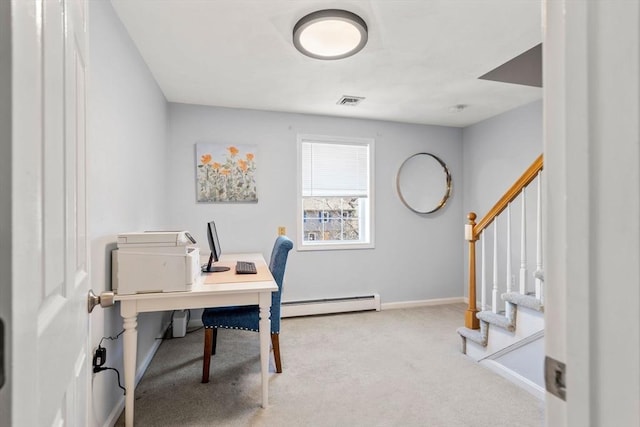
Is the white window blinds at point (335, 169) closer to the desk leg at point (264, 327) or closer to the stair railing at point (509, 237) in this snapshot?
the stair railing at point (509, 237)

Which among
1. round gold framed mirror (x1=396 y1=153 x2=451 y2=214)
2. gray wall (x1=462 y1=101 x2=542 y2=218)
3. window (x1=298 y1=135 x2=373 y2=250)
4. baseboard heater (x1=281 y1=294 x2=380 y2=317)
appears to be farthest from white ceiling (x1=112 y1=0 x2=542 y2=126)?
baseboard heater (x1=281 y1=294 x2=380 y2=317)

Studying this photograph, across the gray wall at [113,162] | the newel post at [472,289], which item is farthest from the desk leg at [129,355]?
the newel post at [472,289]

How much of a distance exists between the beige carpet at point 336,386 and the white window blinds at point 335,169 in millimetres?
1637

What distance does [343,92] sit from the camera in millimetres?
3111

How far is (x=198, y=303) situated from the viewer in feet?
6.23

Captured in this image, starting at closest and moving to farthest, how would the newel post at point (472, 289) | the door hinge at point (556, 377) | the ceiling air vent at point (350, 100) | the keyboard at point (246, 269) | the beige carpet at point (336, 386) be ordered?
the door hinge at point (556, 377), the beige carpet at point (336, 386), the keyboard at point (246, 269), the newel post at point (472, 289), the ceiling air vent at point (350, 100)

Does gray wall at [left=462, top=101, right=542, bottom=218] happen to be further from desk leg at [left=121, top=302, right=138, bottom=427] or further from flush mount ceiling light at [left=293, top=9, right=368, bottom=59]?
desk leg at [left=121, top=302, right=138, bottom=427]

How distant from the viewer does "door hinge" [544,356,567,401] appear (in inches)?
17.5

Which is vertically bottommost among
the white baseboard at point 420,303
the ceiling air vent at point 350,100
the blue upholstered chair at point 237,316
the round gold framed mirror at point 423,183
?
the white baseboard at point 420,303

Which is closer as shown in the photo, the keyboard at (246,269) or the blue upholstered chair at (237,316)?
the blue upholstered chair at (237,316)

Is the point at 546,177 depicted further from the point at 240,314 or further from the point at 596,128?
the point at 240,314

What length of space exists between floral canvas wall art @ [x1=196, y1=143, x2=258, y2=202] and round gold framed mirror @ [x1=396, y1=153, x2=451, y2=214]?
1.83 meters

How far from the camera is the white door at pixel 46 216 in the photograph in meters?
0.36

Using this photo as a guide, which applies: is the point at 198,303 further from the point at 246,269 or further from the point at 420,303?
the point at 420,303
